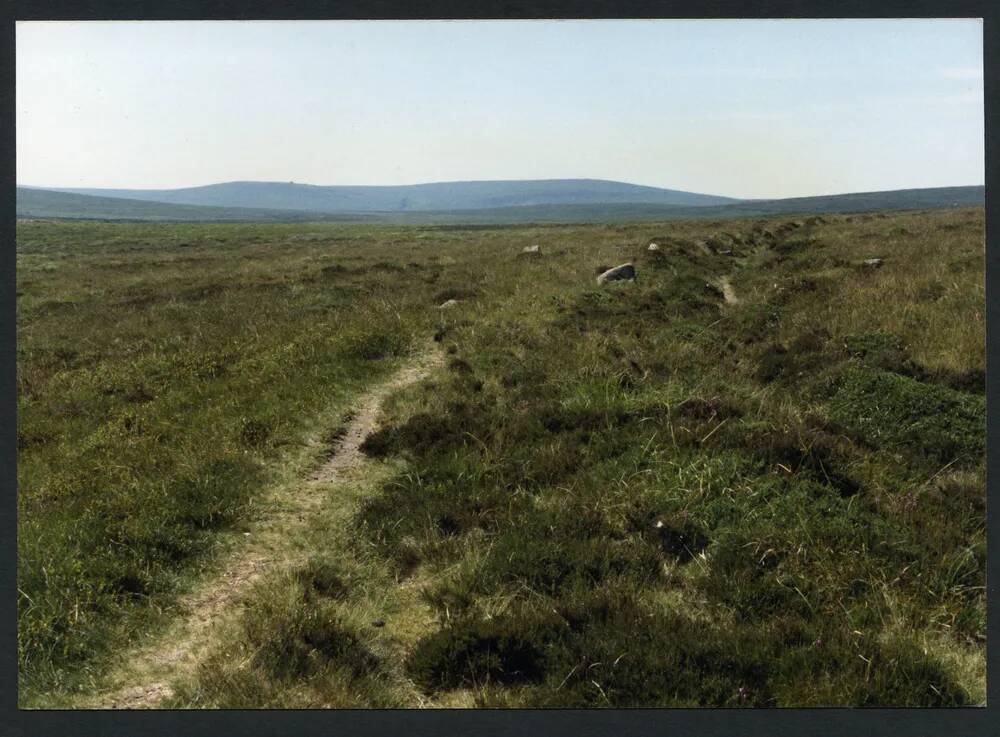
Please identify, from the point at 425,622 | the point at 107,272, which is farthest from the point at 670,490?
the point at 107,272

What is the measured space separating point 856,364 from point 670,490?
536 cm

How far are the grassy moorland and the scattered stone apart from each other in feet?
20.3

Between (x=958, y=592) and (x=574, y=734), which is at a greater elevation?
(x=958, y=592)

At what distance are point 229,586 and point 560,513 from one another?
334 cm

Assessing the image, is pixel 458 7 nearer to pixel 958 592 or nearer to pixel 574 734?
pixel 574 734

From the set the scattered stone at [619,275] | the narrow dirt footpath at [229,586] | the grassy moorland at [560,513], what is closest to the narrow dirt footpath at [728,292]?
the scattered stone at [619,275]

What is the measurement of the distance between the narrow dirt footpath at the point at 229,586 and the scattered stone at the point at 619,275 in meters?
12.7

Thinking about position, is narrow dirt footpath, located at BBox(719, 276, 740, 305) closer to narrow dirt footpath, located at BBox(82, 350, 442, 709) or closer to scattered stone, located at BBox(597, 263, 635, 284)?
scattered stone, located at BBox(597, 263, 635, 284)

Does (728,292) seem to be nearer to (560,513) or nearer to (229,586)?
(560,513)

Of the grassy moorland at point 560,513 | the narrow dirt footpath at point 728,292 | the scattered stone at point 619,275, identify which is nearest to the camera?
the grassy moorland at point 560,513

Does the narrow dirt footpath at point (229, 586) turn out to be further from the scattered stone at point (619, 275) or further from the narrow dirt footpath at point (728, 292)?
the scattered stone at point (619, 275)

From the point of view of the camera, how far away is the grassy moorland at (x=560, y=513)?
16.6ft

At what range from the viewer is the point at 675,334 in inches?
533

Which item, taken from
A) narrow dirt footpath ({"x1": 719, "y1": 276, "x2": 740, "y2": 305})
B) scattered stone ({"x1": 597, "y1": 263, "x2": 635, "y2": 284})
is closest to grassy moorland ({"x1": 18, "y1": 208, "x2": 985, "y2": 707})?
narrow dirt footpath ({"x1": 719, "y1": 276, "x2": 740, "y2": 305})
